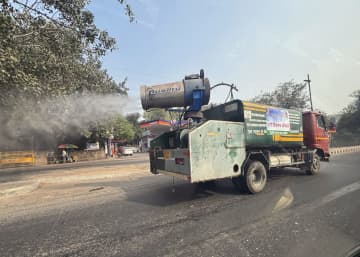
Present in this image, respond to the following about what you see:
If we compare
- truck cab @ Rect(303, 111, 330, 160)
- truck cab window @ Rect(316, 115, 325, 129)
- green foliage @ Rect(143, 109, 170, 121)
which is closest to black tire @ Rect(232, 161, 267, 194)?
truck cab @ Rect(303, 111, 330, 160)

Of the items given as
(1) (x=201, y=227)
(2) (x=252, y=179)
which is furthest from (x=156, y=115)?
(1) (x=201, y=227)

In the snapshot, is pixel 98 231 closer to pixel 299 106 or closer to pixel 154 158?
pixel 154 158

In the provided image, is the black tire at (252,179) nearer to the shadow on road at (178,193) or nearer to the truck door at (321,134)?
the shadow on road at (178,193)

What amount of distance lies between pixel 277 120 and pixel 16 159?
88.9 feet

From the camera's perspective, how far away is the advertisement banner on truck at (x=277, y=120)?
259 inches

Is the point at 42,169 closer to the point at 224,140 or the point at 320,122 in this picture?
the point at 224,140

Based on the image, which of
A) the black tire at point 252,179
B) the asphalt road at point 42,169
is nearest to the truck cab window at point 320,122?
the black tire at point 252,179

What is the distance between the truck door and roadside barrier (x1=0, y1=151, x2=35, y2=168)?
90.2 feet

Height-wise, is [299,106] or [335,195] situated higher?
[299,106]

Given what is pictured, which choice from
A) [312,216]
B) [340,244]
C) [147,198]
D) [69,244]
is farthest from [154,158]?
[340,244]

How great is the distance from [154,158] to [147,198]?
47.7 inches

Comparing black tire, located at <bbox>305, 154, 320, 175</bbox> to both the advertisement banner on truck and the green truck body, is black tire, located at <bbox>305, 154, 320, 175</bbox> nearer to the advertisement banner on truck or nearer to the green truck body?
the green truck body

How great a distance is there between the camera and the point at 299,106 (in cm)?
3716

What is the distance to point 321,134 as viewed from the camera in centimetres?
932
